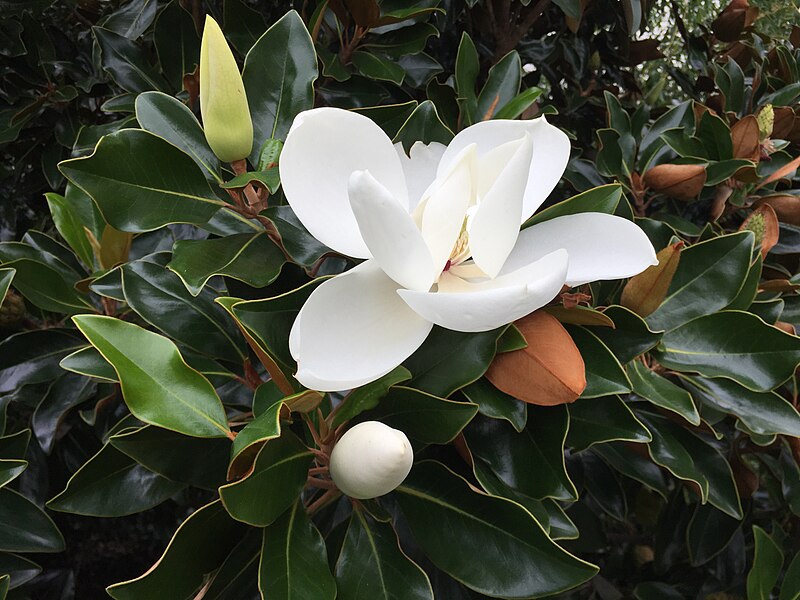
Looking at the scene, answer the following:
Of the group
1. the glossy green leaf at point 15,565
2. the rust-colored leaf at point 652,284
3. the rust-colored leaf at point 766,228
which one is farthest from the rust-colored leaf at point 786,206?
the glossy green leaf at point 15,565

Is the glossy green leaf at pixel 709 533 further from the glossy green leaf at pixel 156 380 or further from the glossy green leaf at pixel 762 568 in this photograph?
the glossy green leaf at pixel 156 380

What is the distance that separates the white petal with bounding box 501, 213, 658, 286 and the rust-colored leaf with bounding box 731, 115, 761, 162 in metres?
0.76

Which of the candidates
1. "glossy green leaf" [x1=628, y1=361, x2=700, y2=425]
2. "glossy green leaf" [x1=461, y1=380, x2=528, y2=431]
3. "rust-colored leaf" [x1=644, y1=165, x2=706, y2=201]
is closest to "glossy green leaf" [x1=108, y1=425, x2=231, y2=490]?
"glossy green leaf" [x1=461, y1=380, x2=528, y2=431]

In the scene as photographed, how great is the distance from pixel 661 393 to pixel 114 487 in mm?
651

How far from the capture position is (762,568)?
1.09 metres

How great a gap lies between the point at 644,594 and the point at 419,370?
1.16 metres

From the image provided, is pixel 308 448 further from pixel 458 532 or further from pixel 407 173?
pixel 407 173

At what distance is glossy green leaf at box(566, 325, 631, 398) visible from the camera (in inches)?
28.4

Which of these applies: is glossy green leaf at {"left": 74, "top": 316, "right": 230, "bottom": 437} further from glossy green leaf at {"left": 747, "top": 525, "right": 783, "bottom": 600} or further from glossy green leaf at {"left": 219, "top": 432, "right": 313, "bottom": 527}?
glossy green leaf at {"left": 747, "top": 525, "right": 783, "bottom": 600}

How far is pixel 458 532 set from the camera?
0.74 m

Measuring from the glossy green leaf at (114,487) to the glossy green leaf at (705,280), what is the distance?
657 mm

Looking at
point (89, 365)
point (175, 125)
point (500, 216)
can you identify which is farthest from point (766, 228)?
point (89, 365)

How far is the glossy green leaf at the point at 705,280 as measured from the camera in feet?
3.00

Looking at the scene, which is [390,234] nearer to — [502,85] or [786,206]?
[502,85]
